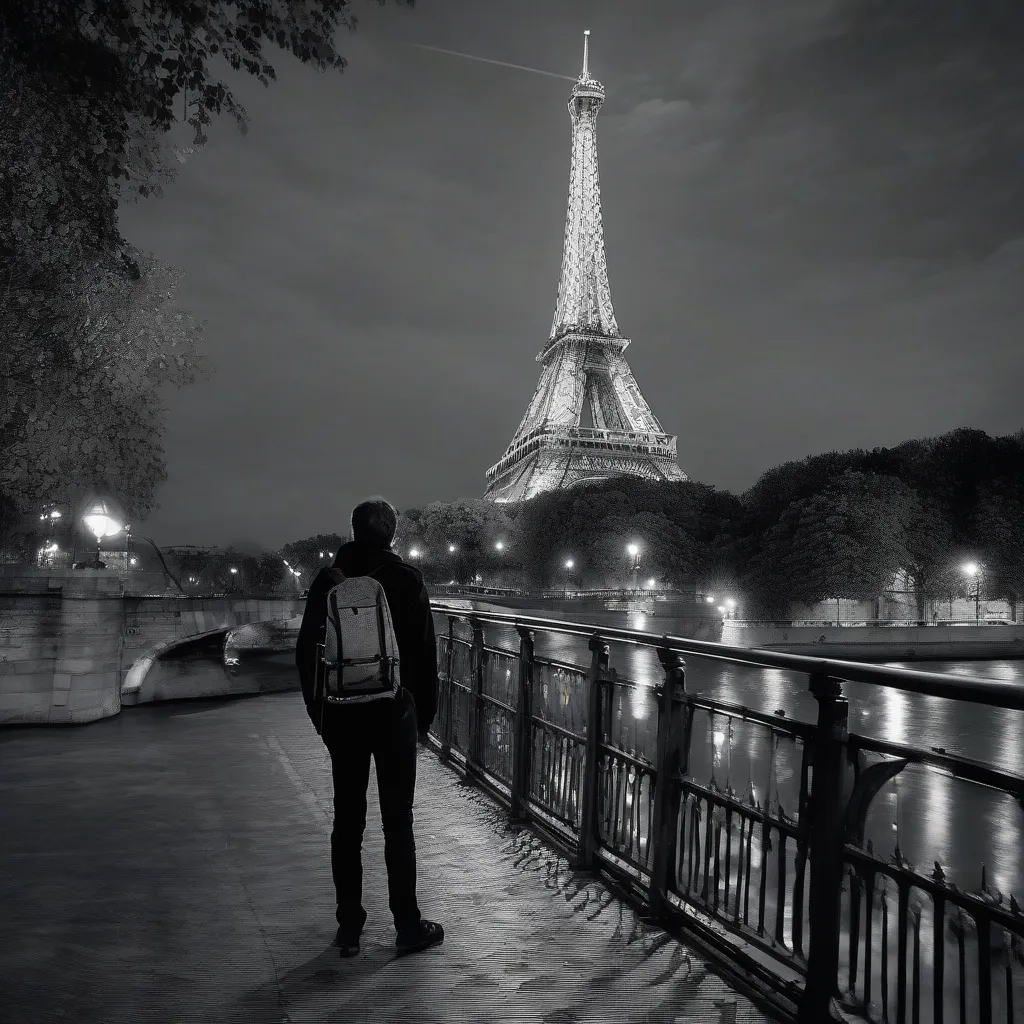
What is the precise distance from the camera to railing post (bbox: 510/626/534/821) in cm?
630

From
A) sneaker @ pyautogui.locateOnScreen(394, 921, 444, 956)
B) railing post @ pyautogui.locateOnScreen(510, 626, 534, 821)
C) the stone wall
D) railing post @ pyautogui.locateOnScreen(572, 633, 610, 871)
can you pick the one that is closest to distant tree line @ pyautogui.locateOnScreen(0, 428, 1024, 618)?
the stone wall

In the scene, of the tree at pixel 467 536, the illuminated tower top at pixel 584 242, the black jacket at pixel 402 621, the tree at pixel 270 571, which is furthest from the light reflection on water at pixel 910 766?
the tree at pixel 270 571

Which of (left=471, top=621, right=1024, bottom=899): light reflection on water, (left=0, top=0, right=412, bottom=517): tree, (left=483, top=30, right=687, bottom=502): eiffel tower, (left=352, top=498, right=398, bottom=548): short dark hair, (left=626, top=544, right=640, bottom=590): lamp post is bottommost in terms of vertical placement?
(left=471, top=621, right=1024, bottom=899): light reflection on water

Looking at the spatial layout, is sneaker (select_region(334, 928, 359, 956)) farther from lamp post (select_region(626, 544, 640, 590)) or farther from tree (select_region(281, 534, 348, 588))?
tree (select_region(281, 534, 348, 588))

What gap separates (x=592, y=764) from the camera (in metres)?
5.24

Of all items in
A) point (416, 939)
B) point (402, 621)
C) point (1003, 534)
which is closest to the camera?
point (416, 939)

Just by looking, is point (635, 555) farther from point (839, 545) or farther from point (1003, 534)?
point (1003, 534)

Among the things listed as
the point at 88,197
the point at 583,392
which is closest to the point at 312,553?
the point at 583,392

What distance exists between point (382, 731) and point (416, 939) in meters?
0.94

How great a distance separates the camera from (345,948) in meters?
3.99

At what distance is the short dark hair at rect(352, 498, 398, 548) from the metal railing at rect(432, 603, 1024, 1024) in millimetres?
1483

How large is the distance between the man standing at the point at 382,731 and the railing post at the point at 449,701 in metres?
4.44

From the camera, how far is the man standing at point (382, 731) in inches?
159

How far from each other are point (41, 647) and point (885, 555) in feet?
148
